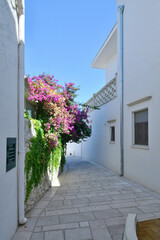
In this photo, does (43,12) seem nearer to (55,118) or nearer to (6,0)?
(55,118)

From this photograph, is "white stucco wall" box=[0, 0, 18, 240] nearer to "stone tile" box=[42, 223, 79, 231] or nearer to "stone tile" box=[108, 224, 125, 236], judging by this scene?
"stone tile" box=[42, 223, 79, 231]

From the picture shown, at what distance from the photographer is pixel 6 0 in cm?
252

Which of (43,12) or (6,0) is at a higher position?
(43,12)

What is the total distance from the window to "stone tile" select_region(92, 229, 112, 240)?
369 cm

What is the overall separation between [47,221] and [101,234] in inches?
44.1

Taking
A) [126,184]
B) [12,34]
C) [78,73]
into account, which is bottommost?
[126,184]

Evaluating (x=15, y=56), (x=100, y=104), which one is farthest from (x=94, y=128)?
(x=15, y=56)

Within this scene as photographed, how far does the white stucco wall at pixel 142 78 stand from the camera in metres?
5.14

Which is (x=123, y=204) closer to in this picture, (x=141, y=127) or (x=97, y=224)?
(x=97, y=224)

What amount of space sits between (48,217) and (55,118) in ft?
9.82

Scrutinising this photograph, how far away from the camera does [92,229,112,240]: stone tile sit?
268 cm

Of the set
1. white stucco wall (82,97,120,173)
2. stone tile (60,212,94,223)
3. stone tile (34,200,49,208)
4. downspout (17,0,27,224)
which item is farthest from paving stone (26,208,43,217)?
white stucco wall (82,97,120,173)

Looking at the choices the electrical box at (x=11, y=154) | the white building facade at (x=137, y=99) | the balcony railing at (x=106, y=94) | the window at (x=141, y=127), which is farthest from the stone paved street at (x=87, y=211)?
the balcony railing at (x=106, y=94)

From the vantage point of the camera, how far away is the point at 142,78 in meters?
5.90
